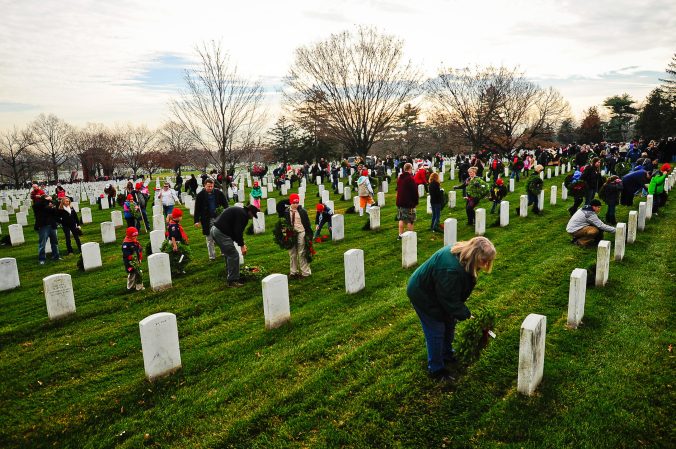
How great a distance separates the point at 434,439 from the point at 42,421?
4.44 meters

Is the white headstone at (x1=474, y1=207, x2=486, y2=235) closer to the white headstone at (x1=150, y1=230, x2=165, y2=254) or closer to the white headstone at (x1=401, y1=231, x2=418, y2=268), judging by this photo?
the white headstone at (x1=401, y1=231, x2=418, y2=268)

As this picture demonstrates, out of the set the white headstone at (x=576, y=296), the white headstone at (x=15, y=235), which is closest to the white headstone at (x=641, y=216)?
the white headstone at (x=576, y=296)

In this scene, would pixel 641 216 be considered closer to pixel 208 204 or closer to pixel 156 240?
pixel 208 204

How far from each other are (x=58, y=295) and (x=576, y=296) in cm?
873

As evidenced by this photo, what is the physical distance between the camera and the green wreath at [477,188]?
43.5 feet

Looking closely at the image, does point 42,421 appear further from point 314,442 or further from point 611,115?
point 611,115

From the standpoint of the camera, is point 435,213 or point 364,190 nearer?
point 435,213

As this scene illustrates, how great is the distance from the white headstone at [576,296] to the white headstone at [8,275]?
11.5 m

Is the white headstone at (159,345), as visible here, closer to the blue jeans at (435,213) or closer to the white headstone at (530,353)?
the white headstone at (530,353)

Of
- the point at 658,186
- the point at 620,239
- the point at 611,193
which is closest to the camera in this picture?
the point at 620,239

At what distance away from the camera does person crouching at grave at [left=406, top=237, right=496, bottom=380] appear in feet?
14.1

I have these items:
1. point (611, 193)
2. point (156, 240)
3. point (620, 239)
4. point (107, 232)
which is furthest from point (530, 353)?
point (107, 232)

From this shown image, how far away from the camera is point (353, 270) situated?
27.3 ft

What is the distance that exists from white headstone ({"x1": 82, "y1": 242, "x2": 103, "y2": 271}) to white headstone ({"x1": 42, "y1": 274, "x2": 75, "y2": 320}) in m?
3.68
